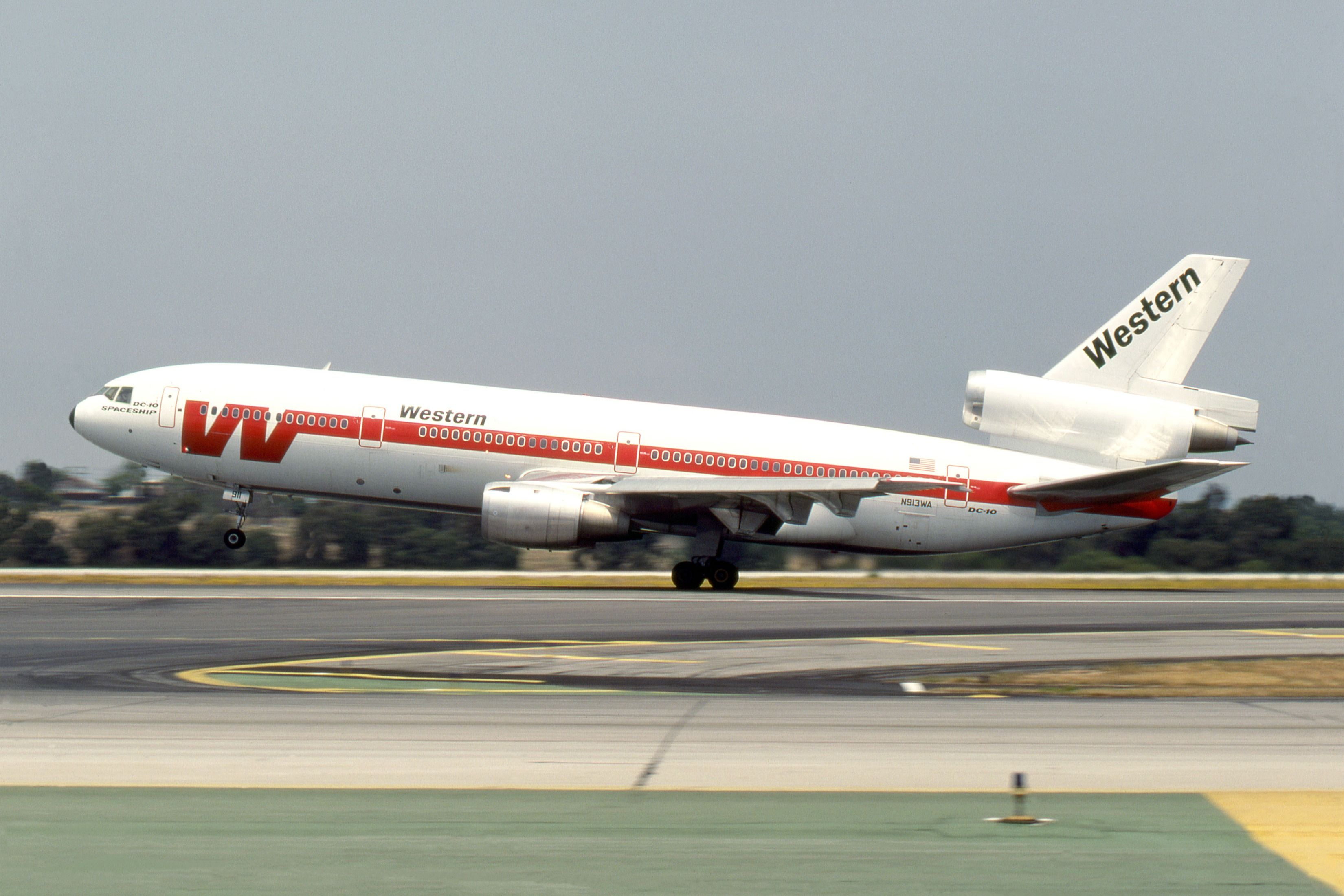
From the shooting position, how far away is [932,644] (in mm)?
18016

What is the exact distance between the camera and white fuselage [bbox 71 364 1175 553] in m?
29.2

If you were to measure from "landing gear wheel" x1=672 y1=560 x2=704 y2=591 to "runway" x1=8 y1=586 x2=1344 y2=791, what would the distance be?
313 inches

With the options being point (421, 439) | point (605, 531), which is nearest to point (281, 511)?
point (421, 439)

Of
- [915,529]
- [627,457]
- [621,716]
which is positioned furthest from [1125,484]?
[621,716]

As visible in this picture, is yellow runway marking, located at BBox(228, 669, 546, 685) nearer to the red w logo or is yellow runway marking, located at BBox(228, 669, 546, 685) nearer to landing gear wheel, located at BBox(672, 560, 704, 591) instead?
the red w logo

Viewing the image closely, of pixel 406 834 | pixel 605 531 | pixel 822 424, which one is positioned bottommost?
pixel 406 834

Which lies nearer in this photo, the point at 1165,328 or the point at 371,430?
the point at 371,430

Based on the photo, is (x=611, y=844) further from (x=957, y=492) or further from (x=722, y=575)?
(x=957, y=492)

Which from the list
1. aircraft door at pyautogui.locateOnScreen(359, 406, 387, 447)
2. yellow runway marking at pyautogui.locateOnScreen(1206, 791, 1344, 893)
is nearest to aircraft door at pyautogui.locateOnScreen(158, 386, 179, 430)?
aircraft door at pyautogui.locateOnScreen(359, 406, 387, 447)

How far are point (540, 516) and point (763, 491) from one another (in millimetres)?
4624

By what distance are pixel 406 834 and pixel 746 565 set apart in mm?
26828

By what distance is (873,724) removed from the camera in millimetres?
11492

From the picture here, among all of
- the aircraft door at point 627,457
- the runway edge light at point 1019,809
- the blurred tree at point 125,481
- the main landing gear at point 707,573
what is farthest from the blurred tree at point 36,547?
the runway edge light at point 1019,809

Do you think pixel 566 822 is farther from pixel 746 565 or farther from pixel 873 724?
pixel 746 565
